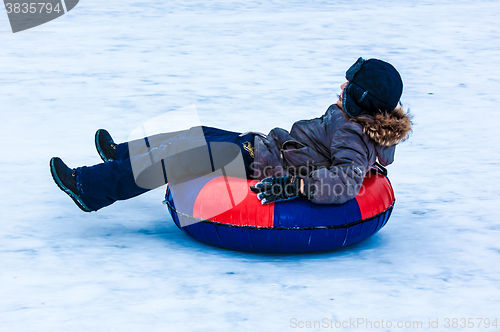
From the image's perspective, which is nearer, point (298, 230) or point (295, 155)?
point (298, 230)

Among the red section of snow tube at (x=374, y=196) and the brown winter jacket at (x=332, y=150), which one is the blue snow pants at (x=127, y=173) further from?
the red section of snow tube at (x=374, y=196)

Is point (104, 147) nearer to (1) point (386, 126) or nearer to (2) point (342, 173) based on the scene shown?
(2) point (342, 173)

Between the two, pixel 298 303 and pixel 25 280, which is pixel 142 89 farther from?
pixel 298 303

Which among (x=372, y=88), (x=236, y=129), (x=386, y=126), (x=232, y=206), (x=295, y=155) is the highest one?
(x=372, y=88)

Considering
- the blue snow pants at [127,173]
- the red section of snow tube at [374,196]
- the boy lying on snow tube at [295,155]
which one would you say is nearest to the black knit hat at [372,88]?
the boy lying on snow tube at [295,155]

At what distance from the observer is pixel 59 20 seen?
909 centimetres

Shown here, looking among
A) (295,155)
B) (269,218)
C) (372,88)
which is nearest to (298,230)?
(269,218)

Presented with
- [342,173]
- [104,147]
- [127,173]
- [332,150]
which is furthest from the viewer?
[104,147]

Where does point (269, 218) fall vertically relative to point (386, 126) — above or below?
below

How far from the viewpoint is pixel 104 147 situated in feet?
11.0

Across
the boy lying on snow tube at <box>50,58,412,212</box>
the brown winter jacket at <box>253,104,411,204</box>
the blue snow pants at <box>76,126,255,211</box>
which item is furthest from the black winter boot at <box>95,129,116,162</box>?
the brown winter jacket at <box>253,104,411,204</box>

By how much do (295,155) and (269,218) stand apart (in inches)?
15.6

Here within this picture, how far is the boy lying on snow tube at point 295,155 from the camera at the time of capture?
8.62ft

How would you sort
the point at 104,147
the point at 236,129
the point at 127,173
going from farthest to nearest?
the point at 236,129
the point at 104,147
the point at 127,173
